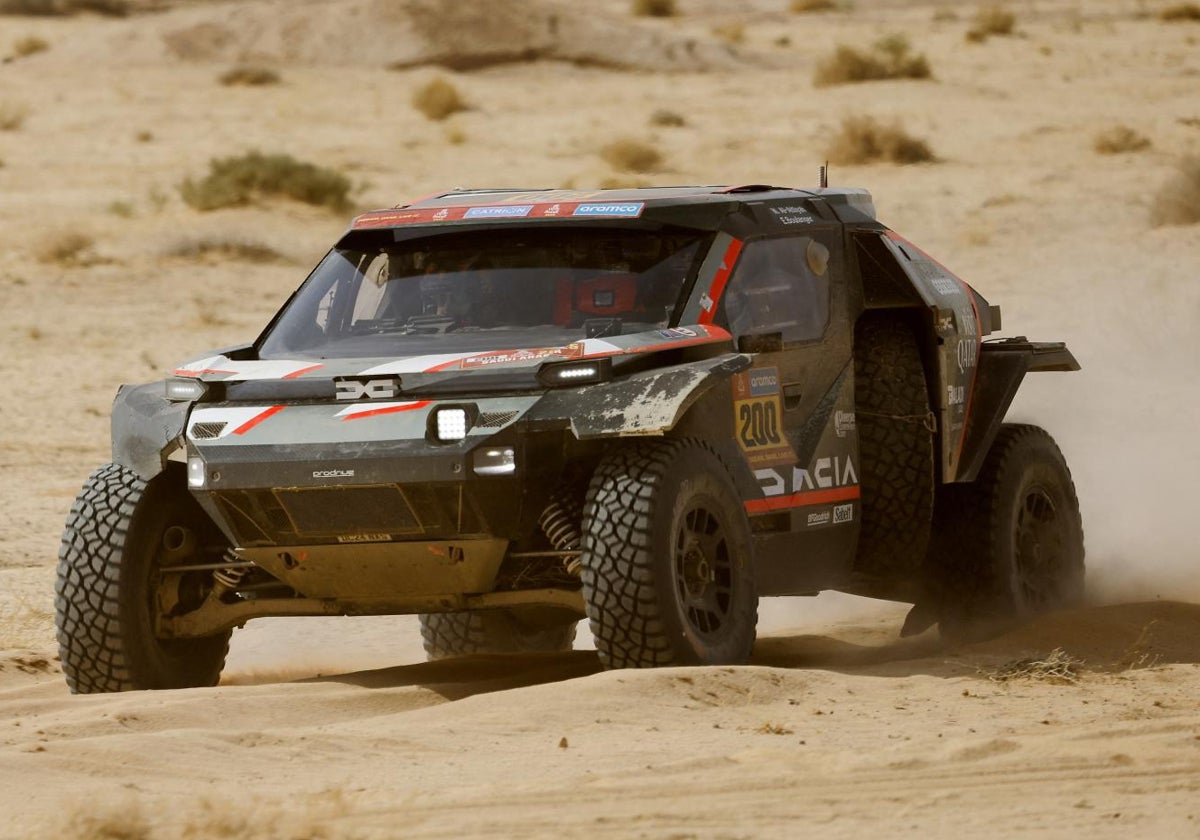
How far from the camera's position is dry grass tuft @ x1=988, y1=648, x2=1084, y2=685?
27.4 ft

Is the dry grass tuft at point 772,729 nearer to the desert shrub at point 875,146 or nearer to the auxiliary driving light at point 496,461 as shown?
the auxiliary driving light at point 496,461

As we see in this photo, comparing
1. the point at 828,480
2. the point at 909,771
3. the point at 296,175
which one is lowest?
the point at 909,771

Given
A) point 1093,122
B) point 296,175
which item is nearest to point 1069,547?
point 296,175

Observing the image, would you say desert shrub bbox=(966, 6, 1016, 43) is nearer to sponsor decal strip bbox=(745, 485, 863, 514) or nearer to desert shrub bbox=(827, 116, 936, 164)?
desert shrub bbox=(827, 116, 936, 164)

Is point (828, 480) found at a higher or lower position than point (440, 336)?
lower

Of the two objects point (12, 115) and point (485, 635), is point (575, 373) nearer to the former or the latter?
point (485, 635)

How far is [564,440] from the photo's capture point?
25.4 ft

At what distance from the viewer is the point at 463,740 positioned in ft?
23.7

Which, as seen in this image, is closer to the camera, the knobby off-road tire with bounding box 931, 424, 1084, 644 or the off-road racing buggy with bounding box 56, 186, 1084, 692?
the off-road racing buggy with bounding box 56, 186, 1084, 692

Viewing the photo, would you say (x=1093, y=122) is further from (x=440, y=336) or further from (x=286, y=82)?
(x=440, y=336)

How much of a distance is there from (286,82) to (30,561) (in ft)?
84.5

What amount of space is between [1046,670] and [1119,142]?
2125 centimetres

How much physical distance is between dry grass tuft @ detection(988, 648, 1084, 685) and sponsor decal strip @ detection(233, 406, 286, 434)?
2603mm

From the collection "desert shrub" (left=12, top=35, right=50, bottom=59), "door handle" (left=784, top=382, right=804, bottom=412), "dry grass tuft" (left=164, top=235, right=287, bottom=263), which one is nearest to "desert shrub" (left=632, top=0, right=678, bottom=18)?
"desert shrub" (left=12, top=35, right=50, bottom=59)
